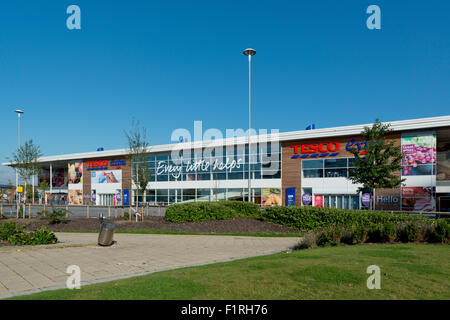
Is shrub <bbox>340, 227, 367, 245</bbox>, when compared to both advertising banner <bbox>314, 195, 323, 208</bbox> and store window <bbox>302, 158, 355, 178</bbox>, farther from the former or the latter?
advertising banner <bbox>314, 195, 323, 208</bbox>

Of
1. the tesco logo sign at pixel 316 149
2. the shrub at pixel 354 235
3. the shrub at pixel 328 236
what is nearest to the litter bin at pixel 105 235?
the shrub at pixel 328 236

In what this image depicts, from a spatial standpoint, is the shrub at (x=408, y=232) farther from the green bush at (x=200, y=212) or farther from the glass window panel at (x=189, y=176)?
the glass window panel at (x=189, y=176)

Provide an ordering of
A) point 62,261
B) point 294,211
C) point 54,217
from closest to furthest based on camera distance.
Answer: point 62,261
point 294,211
point 54,217

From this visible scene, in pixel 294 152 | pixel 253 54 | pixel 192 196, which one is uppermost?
pixel 253 54

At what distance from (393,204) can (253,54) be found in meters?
16.4

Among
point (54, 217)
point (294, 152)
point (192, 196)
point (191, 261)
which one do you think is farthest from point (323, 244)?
point (192, 196)

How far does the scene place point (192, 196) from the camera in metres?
41.2

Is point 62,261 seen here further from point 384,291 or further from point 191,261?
point 384,291

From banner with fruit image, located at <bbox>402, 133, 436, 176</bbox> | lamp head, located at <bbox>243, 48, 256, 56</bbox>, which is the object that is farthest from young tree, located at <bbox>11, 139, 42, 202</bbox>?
banner with fruit image, located at <bbox>402, 133, 436, 176</bbox>

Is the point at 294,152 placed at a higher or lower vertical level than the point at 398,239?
higher

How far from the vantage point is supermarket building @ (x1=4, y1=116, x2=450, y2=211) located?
1052 inches

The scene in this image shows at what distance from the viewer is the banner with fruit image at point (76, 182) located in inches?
2091

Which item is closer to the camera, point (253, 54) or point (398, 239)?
point (398, 239)

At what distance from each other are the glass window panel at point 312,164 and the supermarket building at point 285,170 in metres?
0.04
